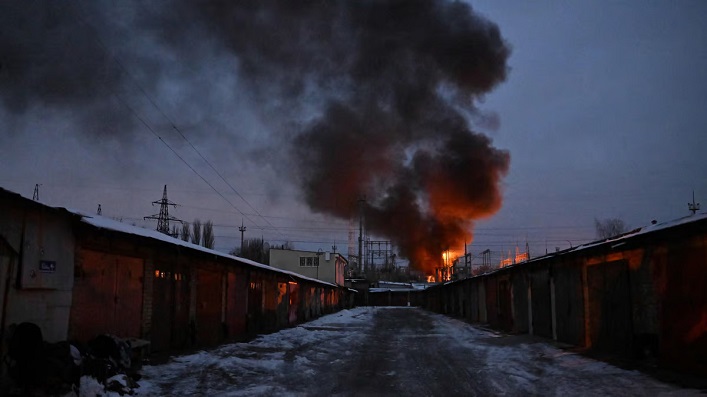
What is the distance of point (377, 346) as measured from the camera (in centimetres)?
1744

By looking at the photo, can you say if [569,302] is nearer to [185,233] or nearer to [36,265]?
[36,265]

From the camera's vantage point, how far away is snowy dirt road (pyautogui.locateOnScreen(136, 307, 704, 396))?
930 cm

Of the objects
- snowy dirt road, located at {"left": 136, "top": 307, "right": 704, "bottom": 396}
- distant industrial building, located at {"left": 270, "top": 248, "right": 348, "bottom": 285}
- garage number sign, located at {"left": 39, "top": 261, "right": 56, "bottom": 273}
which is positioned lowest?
snowy dirt road, located at {"left": 136, "top": 307, "right": 704, "bottom": 396}

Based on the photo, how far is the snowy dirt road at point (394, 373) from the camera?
9.30 m

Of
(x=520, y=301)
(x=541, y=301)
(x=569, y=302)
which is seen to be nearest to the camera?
(x=569, y=302)

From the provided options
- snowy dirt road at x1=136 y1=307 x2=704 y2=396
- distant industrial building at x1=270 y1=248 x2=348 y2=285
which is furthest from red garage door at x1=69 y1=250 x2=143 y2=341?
distant industrial building at x1=270 y1=248 x2=348 y2=285

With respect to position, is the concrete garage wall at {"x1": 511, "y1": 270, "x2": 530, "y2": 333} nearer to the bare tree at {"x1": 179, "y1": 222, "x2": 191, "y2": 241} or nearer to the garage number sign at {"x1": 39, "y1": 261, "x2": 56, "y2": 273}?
the garage number sign at {"x1": 39, "y1": 261, "x2": 56, "y2": 273}

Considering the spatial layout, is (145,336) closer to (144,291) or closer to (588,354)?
(144,291)

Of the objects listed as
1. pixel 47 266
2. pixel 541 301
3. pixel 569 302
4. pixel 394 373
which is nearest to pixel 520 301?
pixel 541 301

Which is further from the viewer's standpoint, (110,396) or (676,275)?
(676,275)

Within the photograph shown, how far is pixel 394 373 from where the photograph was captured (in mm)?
11422

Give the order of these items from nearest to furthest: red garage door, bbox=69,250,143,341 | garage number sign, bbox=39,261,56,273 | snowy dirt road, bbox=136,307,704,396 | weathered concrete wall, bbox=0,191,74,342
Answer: weathered concrete wall, bbox=0,191,74,342
garage number sign, bbox=39,261,56,273
snowy dirt road, bbox=136,307,704,396
red garage door, bbox=69,250,143,341

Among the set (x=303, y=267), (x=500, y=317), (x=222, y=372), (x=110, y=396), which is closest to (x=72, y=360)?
(x=110, y=396)

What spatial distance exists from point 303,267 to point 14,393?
6773 centimetres
